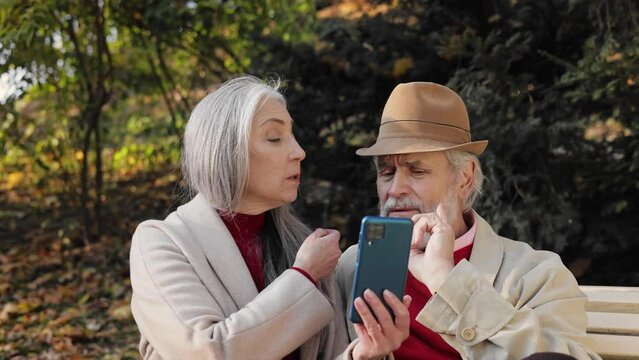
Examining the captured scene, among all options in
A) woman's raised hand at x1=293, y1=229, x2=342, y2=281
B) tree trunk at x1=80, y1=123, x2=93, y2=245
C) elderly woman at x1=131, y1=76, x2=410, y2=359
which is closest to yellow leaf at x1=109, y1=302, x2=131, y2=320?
tree trunk at x1=80, y1=123, x2=93, y2=245

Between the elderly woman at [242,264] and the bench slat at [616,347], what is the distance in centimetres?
90

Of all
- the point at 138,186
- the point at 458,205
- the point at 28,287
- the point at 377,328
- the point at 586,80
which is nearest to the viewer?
the point at 377,328

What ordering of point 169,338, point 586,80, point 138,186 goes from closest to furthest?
point 169,338 → point 586,80 → point 138,186

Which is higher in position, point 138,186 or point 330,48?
point 330,48

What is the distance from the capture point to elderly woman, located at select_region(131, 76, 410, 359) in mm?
2693

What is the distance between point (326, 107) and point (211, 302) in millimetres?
3072

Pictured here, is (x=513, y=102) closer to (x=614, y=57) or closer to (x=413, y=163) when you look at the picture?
(x=614, y=57)

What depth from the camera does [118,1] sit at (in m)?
6.07

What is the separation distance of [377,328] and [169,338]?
68 cm

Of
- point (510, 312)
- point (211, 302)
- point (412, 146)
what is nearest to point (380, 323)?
point (510, 312)

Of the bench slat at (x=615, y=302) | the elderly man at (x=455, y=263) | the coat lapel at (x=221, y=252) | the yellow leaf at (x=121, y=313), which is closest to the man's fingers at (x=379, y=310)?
the elderly man at (x=455, y=263)

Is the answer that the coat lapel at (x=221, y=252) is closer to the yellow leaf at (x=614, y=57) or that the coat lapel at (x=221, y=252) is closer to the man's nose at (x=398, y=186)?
the man's nose at (x=398, y=186)

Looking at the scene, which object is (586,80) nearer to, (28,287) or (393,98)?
(393,98)

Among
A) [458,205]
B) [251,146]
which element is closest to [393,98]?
[458,205]
